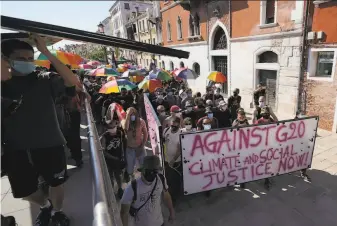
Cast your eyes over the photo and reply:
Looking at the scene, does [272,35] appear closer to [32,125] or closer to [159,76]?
[159,76]

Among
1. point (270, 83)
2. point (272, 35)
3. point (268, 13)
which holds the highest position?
point (268, 13)

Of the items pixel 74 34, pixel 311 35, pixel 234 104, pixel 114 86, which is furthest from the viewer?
pixel 311 35

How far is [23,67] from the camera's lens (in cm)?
188

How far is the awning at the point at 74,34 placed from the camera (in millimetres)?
1406

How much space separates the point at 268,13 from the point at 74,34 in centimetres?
925

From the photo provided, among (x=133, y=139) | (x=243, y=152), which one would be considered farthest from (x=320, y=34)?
(x=133, y=139)

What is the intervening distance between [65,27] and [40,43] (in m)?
0.24

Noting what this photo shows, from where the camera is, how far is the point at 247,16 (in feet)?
35.6

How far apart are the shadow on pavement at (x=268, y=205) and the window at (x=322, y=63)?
15.5 ft

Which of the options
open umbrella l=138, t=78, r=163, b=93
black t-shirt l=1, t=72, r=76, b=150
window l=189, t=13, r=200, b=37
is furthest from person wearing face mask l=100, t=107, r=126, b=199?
window l=189, t=13, r=200, b=37

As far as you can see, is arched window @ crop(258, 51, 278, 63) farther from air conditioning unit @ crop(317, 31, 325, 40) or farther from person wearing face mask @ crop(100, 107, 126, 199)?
person wearing face mask @ crop(100, 107, 126, 199)

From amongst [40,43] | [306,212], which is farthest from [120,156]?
[306,212]

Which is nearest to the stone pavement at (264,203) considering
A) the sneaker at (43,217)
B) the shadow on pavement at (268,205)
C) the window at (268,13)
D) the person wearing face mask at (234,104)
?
the shadow on pavement at (268,205)

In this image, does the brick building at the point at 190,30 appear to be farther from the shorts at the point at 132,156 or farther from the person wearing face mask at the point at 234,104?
the shorts at the point at 132,156
